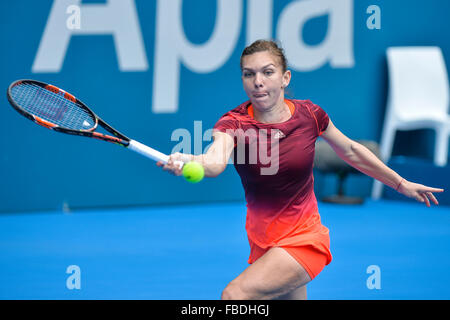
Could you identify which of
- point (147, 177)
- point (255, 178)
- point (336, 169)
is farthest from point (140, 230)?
point (255, 178)

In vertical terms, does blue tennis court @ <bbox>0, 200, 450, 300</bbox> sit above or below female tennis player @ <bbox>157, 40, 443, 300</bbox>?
below

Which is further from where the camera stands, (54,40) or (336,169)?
(336,169)

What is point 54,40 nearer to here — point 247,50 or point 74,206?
point 74,206

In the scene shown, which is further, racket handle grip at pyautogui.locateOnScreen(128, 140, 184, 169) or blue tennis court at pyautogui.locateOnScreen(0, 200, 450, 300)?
blue tennis court at pyautogui.locateOnScreen(0, 200, 450, 300)

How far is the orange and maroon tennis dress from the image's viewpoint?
2713mm

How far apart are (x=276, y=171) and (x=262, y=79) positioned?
387 millimetres

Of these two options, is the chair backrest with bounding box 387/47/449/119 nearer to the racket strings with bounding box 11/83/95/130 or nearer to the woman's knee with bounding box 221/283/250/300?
the racket strings with bounding box 11/83/95/130

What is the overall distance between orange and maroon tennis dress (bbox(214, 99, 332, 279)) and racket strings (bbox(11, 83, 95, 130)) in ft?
2.57

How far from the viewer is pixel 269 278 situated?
2.56 meters

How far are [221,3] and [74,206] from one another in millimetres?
2554


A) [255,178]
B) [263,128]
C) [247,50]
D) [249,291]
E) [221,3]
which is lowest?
[249,291]

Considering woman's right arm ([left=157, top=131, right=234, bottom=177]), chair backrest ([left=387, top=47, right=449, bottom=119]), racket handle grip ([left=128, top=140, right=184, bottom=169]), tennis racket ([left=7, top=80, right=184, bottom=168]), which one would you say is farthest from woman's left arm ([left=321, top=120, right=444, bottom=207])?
chair backrest ([left=387, top=47, right=449, bottom=119])

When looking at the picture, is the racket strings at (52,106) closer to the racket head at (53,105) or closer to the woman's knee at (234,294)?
the racket head at (53,105)
